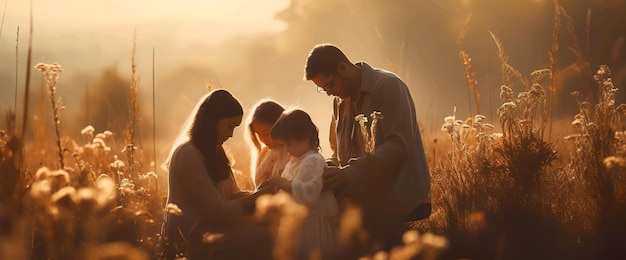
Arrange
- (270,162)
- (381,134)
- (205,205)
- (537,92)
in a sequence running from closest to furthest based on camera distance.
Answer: (205,205)
(537,92)
(381,134)
(270,162)

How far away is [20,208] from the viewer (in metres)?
4.01

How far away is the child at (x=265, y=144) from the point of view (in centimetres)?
554

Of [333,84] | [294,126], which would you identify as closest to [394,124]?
[333,84]

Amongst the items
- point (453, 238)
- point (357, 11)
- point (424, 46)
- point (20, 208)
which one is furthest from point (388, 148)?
point (424, 46)

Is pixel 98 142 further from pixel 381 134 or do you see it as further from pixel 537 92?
pixel 537 92

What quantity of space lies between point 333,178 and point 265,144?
1.17m

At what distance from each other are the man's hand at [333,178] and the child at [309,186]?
2.1 inches

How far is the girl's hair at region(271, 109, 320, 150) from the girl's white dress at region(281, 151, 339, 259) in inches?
4.9

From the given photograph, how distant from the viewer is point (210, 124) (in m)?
4.74

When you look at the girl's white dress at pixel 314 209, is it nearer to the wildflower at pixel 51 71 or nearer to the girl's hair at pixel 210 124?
the girl's hair at pixel 210 124

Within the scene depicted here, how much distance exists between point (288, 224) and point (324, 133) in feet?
16.1

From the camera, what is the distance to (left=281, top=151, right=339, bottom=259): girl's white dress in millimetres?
4449

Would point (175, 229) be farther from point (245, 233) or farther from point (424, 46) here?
point (424, 46)

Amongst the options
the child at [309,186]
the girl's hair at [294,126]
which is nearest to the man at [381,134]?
the child at [309,186]
